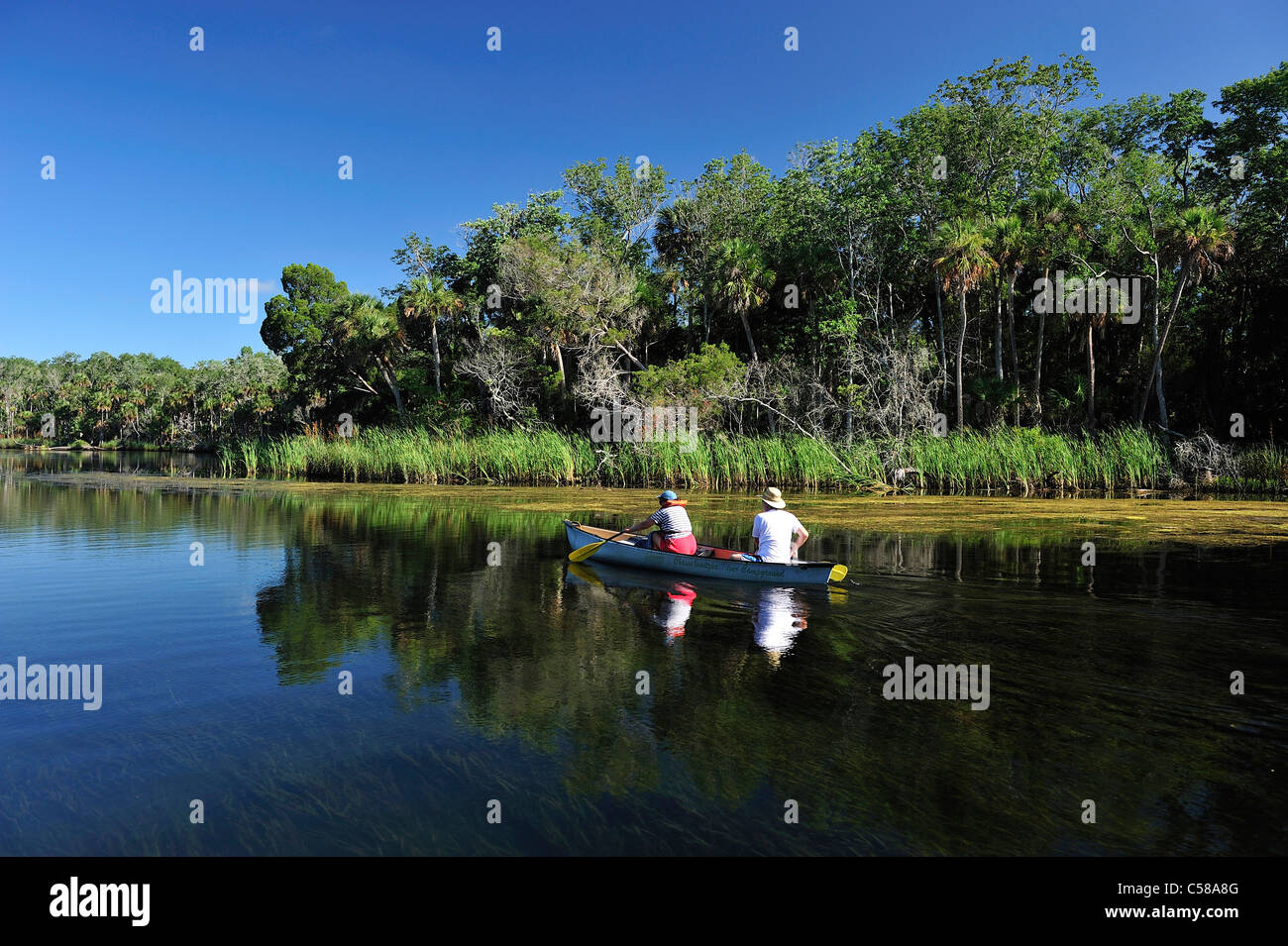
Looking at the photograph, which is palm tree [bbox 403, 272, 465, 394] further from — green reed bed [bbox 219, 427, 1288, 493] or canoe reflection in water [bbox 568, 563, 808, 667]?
canoe reflection in water [bbox 568, 563, 808, 667]

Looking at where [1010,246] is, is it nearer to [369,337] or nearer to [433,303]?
[433,303]

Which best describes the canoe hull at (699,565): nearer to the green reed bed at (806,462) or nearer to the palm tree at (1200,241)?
the green reed bed at (806,462)

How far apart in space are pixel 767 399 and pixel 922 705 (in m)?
24.2

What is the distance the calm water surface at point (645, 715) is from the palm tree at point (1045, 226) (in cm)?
1928

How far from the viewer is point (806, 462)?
25.0 m

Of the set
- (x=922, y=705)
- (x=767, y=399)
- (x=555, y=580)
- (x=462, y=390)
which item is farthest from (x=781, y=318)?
(x=922, y=705)

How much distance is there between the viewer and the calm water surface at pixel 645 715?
4195 mm

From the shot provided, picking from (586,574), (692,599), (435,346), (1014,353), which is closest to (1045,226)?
(1014,353)

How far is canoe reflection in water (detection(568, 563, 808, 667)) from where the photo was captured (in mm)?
8180

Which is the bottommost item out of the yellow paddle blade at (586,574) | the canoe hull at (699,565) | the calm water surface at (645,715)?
the calm water surface at (645,715)

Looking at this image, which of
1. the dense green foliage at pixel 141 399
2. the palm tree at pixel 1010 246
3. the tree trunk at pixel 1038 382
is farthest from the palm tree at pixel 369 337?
the tree trunk at pixel 1038 382

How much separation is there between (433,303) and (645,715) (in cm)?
3377

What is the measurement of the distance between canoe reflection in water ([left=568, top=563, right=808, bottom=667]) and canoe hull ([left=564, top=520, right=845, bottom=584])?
12 centimetres
